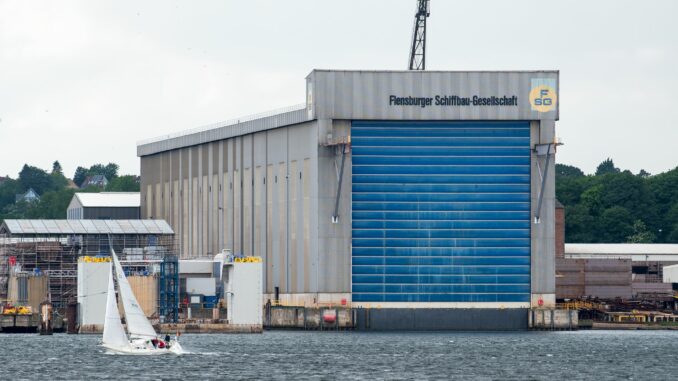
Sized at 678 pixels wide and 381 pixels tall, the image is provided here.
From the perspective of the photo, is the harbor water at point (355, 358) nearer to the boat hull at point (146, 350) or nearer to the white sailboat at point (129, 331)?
the boat hull at point (146, 350)

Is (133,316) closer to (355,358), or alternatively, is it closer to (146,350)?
(146,350)

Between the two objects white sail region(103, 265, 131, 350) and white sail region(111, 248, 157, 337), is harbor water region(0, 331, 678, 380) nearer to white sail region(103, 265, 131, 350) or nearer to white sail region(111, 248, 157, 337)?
white sail region(103, 265, 131, 350)

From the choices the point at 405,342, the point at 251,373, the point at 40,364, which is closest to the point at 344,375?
the point at 251,373

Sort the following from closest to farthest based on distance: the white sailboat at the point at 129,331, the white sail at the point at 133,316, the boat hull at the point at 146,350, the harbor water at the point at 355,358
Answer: the harbor water at the point at 355,358 < the white sail at the point at 133,316 < the white sailboat at the point at 129,331 < the boat hull at the point at 146,350

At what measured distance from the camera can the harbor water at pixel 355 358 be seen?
139m

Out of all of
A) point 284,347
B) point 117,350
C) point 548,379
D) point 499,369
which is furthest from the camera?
point 284,347

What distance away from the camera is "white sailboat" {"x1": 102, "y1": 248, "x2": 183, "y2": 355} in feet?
514

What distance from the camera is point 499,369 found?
145500 mm

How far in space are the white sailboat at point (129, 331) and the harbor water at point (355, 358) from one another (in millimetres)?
979

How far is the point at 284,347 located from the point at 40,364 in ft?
104

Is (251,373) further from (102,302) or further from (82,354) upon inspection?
(102,302)

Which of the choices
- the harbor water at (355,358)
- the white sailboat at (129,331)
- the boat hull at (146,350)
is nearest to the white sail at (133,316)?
the white sailboat at (129,331)

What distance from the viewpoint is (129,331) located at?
158 m

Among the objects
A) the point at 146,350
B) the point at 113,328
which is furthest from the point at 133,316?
the point at 146,350
